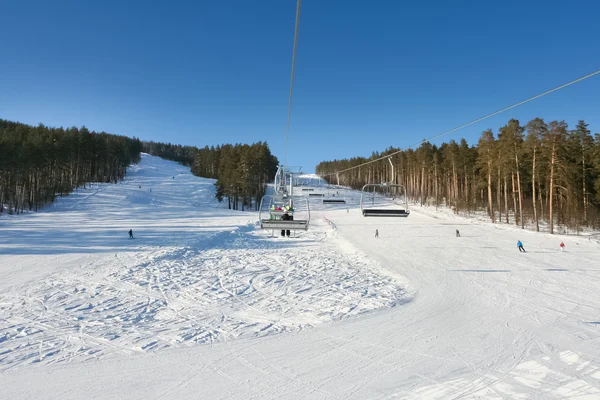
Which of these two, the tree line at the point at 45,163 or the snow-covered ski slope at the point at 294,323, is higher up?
the tree line at the point at 45,163

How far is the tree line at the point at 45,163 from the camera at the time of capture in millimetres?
41219

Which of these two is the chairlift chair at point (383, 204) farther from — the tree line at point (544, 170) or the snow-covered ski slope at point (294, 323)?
the tree line at point (544, 170)

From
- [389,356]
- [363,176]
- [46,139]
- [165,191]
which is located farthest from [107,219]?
[363,176]

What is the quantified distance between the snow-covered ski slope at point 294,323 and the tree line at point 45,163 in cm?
2381

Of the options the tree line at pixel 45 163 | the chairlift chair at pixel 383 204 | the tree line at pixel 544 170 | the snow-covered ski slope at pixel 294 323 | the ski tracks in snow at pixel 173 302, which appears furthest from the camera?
the tree line at pixel 45 163

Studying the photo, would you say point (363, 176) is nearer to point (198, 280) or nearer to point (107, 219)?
point (107, 219)

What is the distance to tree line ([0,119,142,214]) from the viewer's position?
135 feet

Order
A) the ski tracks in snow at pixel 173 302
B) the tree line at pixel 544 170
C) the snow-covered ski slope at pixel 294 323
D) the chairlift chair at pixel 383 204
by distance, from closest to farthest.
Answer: the snow-covered ski slope at pixel 294 323 → the ski tracks in snow at pixel 173 302 → the chairlift chair at pixel 383 204 → the tree line at pixel 544 170

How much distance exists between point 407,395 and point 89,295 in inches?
466

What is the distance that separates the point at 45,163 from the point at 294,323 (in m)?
58.3

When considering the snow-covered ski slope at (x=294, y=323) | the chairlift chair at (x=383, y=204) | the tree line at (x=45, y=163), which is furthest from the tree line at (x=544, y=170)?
the tree line at (x=45, y=163)

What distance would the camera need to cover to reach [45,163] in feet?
164

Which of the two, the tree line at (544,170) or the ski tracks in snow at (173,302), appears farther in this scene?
the tree line at (544,170)

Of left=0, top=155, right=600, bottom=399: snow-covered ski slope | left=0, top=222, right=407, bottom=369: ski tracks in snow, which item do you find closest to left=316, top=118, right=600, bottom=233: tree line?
left=0, top=155, right=600, bottom=399: snow-covered ski slope
